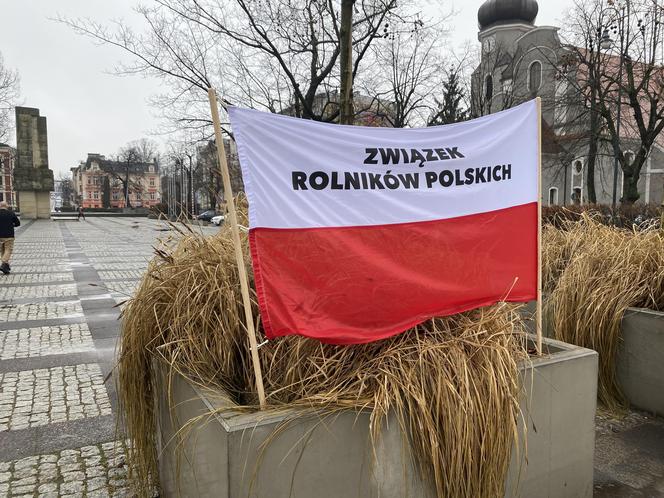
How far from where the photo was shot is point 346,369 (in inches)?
98.7

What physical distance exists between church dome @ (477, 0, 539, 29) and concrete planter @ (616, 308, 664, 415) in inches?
1694

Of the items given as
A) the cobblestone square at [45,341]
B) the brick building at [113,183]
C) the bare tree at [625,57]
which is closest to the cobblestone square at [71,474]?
the cobblestone square at [45,341]

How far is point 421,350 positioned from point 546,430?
2.96 feet

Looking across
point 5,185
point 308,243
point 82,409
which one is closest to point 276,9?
point 82,409

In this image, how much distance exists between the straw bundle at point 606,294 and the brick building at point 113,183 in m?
87.5

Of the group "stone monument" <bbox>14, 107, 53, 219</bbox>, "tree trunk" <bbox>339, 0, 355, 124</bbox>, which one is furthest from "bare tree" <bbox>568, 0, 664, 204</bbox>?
"stone monument" <bbox>14, 107, 53, 219</bbox>

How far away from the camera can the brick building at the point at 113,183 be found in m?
91.7

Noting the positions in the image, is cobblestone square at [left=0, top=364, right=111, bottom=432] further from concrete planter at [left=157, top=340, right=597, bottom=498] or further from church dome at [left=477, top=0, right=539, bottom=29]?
church dome at [left=477, top=0, right=539, bottom=29]

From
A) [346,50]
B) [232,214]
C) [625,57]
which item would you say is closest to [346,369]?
[232,214]

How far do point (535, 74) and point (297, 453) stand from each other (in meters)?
39.7

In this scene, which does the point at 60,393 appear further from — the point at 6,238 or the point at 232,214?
the point at 6,238

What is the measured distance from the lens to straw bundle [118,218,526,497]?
88.7 inches

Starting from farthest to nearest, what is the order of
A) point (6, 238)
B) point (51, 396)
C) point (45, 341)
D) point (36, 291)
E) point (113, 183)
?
point (113, 183), point (6, 238), point (36, 291), point (45, 341), point (51, 396)

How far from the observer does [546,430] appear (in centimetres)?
274
